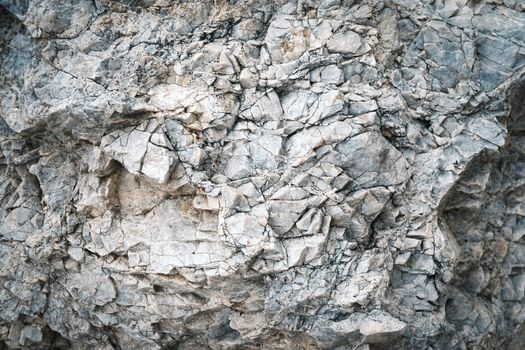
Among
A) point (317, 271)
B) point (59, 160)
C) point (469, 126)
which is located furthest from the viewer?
point (59, 160)

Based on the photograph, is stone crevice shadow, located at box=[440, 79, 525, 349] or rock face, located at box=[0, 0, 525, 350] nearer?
rock face, located at box=[0, 0, 525, 350]

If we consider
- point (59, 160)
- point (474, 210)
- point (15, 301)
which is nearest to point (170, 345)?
point (15, 301)

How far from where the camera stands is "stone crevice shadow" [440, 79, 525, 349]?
309 inches

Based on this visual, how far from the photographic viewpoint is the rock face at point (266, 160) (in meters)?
7.08

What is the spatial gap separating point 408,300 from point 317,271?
4.62 feet

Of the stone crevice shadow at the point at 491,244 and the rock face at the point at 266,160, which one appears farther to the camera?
the stone crevice shadow at the point at 491,244

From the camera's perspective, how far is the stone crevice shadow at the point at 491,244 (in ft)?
25.7

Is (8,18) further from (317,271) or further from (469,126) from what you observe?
(469,126)

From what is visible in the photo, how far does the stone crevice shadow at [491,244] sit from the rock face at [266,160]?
0.04 m

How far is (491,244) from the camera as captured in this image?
27.2 ft

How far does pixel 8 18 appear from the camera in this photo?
8109 mm

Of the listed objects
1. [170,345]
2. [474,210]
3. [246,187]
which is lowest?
[170,345]

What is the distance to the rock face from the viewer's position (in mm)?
7078

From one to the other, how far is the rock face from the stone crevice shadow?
4 centimetres
